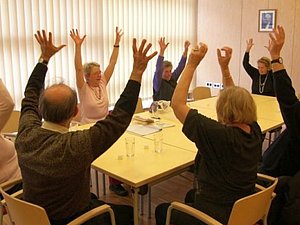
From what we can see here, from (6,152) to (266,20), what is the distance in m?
4.83

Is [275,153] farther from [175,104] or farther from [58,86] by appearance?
[58,86]

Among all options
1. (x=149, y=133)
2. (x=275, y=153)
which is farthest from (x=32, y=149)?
(x=275, y=153)

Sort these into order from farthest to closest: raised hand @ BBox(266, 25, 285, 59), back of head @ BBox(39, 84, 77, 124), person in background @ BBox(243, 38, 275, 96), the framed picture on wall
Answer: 1. the framed picture on wall
2. person in background @ BBox(243, 38, 275, 96)
3. raised hand @ BBox(266, 25, 285, 59)
4. back of head @ BBox(39, 84, 77, 124)

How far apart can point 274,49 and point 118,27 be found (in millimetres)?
3453

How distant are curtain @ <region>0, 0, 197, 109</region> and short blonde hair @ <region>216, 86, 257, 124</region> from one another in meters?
1.90

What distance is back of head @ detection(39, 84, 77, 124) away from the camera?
170cm

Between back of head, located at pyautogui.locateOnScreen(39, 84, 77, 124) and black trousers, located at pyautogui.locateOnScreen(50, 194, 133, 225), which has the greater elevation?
back of head, located at pyautogui.locateOnScreen(39, 84, 77, 124)

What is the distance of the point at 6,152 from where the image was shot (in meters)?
2.37

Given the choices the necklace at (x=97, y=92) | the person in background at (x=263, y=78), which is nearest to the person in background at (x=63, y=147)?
the necklace at (x=97, y=92)

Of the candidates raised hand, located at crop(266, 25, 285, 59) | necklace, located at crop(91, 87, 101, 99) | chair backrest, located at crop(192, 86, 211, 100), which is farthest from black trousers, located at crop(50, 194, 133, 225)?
chair backrest, located at crop(192, 86, 211, 100)

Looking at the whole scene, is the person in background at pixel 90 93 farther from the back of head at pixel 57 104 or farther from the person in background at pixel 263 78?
the person in background at pixel 263 78

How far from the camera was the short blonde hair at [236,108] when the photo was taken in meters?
1.88

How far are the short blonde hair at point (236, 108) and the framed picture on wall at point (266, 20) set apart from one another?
4.33 meters

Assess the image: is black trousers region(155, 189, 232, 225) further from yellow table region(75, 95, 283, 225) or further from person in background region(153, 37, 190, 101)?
person in background region(153, 37, 190, 101)
